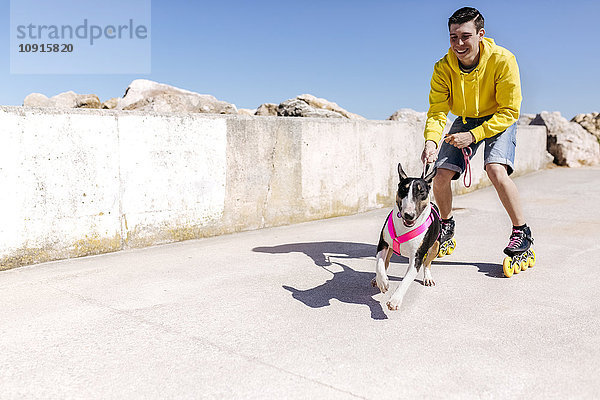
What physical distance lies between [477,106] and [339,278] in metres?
1.72

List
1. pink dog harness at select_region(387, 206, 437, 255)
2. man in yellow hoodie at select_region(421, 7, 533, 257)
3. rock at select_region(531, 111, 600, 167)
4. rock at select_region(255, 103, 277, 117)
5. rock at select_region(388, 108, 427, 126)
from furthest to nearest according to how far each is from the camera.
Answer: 1. rock at select_region(388, 108, 427, 126)
2. rock at select_region(531, 111, 600, 167)
3. rock at select_region(255, 103, 277, 117)
4. man in yellow hoodie at select_region(421, 7, 533, 257)
5. pink dog harness at select_region(387, 206, 437, 255)

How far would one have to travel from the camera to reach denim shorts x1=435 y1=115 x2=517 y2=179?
13.3 ft

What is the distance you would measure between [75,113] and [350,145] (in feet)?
11.3

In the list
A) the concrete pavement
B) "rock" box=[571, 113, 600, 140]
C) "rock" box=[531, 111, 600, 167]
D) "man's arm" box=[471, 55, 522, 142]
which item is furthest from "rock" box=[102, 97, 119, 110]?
"rock" box=[571, 113, 600, 140]

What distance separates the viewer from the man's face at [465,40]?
3686 millimetres

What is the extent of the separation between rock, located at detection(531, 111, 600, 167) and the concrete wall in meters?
8.17

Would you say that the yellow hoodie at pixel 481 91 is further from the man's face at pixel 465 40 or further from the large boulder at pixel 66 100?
the large boulder at pixel 66 100

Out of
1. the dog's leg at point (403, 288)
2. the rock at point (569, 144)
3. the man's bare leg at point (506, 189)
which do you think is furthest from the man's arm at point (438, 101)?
the rock at point (569, 144)

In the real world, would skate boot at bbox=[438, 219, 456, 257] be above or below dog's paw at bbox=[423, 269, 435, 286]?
above

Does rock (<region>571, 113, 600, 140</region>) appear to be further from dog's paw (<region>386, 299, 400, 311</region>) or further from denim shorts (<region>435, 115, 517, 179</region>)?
dog's paw (<region>386, 299, 400, 311</region>)

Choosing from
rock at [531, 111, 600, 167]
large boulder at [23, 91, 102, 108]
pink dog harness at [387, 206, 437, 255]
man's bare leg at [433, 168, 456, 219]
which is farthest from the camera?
rock at [531, 111, 600, 167]

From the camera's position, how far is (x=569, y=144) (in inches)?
514

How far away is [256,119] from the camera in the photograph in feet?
18.2

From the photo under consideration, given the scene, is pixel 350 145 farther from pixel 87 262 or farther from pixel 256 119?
pixel 87 262
